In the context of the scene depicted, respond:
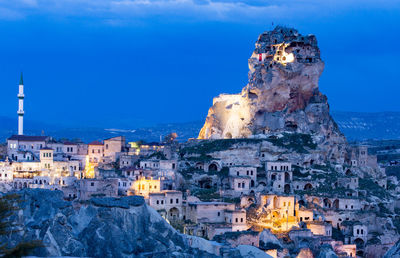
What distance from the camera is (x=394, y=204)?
249 feet

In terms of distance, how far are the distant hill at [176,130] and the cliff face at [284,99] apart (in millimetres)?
55540

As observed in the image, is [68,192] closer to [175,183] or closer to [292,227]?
[175,183]

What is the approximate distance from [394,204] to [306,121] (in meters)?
13.2

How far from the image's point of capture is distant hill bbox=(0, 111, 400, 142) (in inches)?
6058

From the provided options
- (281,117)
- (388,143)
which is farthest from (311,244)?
(388,143)

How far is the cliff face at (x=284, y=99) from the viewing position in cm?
8412

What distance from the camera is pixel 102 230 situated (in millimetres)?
49094

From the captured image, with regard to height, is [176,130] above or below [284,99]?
above

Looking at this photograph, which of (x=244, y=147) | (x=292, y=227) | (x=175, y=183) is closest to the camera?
(x=292, y=227)

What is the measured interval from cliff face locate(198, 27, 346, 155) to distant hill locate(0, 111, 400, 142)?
5554 cm

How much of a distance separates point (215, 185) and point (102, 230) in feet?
81.8

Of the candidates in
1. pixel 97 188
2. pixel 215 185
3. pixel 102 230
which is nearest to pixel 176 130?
pixel 215 185

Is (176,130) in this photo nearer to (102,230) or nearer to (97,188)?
(97,188)

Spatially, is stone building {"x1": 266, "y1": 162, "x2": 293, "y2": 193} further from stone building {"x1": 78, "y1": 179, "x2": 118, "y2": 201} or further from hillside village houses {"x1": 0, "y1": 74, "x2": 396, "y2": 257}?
stone building {"x1": 78, "y1": 179, "x2": 118, "y2": 201}
